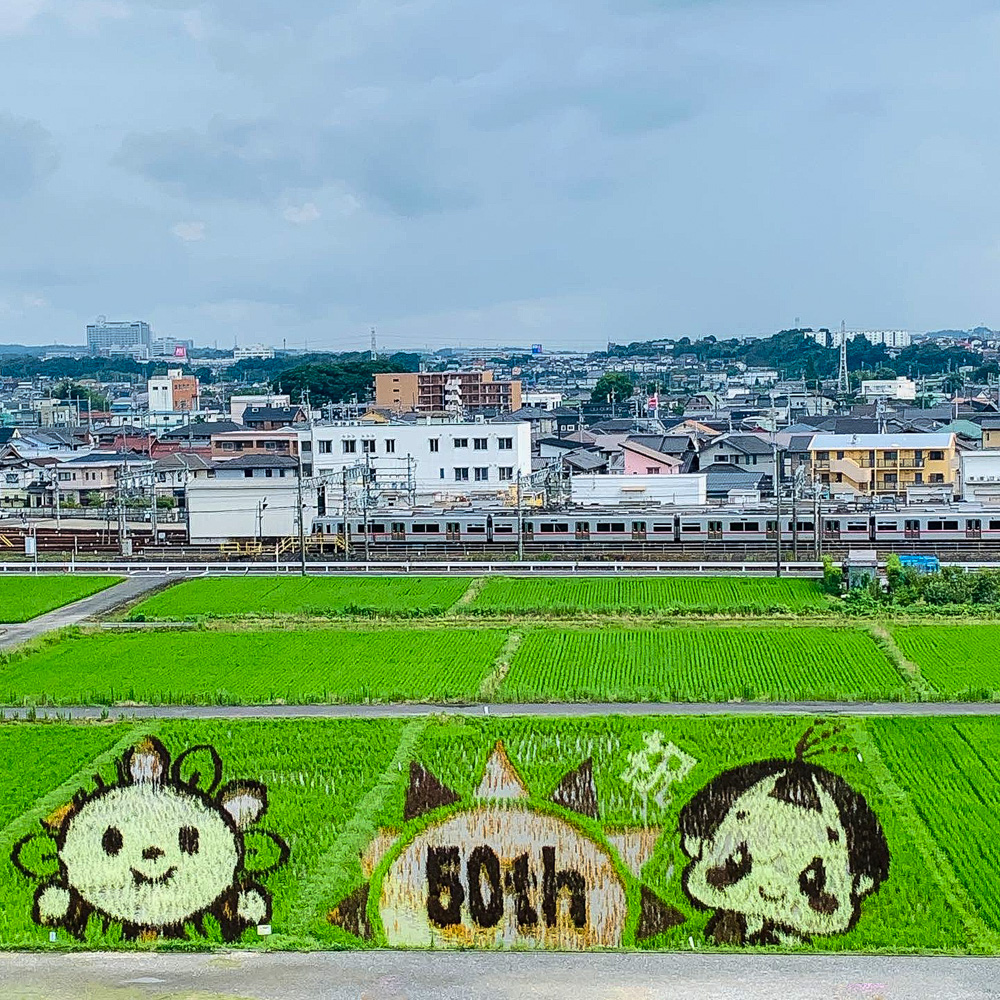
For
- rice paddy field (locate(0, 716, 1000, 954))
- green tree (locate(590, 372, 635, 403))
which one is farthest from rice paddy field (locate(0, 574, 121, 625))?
green tree (locate(590, 372, 635, 403))

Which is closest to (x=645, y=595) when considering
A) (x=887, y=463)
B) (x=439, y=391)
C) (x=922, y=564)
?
(x=922, y=564)

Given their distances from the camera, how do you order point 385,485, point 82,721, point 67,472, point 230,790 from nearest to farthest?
point 230,790
point 82,721
point 385,485
point 67,472

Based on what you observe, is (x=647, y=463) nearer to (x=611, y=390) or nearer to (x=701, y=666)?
(x=701, y=666)

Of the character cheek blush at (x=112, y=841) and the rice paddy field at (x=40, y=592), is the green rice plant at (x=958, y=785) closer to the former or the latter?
the character cheek blush at (x=112, y=841)

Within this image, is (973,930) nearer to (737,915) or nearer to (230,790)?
(737,915)

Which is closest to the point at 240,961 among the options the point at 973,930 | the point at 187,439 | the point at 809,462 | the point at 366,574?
the point at 973,930

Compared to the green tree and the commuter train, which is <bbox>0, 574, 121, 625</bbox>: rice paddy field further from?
the green tree
